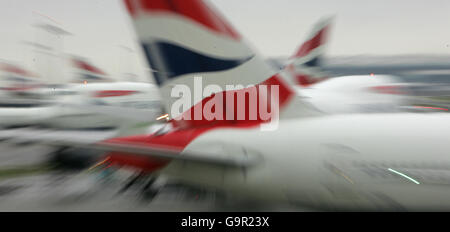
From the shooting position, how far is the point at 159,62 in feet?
6.29

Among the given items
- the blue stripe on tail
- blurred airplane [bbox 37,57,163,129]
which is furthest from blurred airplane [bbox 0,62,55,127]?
the blue stripe on tail

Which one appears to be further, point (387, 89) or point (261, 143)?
point (387, 89)

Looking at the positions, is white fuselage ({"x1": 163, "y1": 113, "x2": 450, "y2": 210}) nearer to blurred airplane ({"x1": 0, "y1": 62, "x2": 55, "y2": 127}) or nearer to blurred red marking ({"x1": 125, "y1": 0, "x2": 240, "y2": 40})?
blurred red marking ({"x1": 125, "y1": 0, "x2": 240, "y2": 40})

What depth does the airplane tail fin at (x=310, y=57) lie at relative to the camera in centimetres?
718

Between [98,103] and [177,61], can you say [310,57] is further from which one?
[177,61]

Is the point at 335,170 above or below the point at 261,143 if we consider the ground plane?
below

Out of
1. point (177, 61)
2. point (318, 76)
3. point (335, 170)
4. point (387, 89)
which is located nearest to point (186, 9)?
point (177, 61)

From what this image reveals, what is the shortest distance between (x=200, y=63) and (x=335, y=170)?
1030mm

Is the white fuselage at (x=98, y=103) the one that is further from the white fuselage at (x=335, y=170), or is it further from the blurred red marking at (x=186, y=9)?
the white fuselage at (x=335, y=170)

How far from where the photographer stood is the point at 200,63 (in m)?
1.88

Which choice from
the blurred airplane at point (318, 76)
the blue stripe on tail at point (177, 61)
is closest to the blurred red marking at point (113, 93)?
the blurred airplane at point (318, 76)

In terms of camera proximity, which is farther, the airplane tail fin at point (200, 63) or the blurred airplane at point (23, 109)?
the blurred airplane at point (23, 109)

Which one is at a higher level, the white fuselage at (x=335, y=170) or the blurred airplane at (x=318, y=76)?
the blurred airplane at (x=318, y=76)
